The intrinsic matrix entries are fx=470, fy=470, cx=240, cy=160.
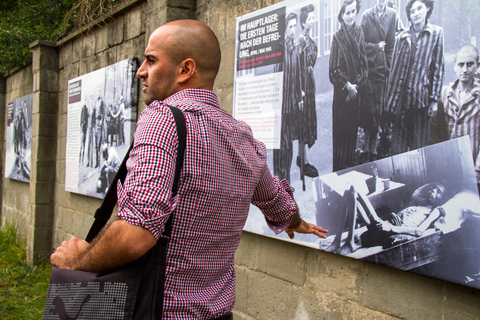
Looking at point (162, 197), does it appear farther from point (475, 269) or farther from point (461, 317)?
A: point (461, 317)

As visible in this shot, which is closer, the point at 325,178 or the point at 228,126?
the point at 228,126

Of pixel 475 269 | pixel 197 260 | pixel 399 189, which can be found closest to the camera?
pixel 197 260

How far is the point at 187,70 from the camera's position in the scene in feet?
5.75

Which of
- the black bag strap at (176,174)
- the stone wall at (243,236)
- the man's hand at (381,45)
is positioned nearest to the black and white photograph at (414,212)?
the stone wall at (243,236)

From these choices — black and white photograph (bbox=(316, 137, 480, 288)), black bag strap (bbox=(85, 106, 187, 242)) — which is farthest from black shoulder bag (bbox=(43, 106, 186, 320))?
black and white photograph (bbox=(316, 137, 480, 288))

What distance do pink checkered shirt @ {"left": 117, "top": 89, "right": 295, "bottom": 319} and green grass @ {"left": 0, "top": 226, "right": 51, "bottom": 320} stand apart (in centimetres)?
395

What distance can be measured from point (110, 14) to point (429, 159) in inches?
175

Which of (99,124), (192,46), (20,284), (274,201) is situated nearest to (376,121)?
(274,201)

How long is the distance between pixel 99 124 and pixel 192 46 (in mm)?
4251

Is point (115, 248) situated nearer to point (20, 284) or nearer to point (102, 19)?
point (102, 19)

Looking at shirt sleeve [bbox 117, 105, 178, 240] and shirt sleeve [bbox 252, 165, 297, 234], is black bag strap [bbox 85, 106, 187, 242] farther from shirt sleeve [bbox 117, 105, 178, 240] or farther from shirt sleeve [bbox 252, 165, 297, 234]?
shirt sleeve [bbox 252, 165, 297, 234]

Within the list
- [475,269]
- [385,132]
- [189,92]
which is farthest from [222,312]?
[385,132]

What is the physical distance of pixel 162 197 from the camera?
1348 mm

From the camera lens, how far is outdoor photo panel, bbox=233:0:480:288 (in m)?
2.18
